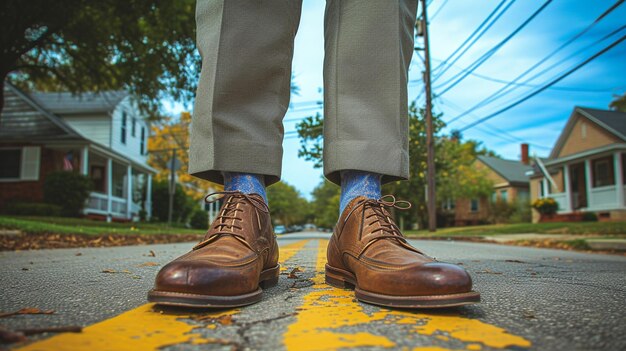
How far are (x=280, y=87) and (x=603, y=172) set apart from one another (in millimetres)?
27358

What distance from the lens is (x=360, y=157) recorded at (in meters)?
1.55

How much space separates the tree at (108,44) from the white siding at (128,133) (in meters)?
9.34

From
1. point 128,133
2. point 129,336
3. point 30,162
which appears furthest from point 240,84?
point 128,133

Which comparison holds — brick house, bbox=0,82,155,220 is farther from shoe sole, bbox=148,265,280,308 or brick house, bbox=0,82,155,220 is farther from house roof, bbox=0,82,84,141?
shoe sole, bbox=148,265,280,308

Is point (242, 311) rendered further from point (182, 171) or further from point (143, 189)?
point (182, 171)

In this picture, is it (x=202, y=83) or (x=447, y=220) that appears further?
(x=447, y=220)

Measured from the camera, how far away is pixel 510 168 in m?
40.9

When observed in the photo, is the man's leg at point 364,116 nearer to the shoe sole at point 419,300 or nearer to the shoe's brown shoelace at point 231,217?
the shoe sole at point 419,300

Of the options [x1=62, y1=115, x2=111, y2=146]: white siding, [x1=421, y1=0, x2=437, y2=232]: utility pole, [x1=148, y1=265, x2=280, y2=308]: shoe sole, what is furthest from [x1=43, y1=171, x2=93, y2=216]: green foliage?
[x1=148, y1=265, x2=280, y2=308]: shoe sole

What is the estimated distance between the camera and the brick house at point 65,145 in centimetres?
1706

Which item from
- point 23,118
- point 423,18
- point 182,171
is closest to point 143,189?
point 182,171

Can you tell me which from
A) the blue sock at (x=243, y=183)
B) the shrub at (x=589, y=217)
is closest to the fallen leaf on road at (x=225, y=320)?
the blue sock at (x=243, y=183)

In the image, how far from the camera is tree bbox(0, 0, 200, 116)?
361 inches

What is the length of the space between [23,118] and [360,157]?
69.2ft
